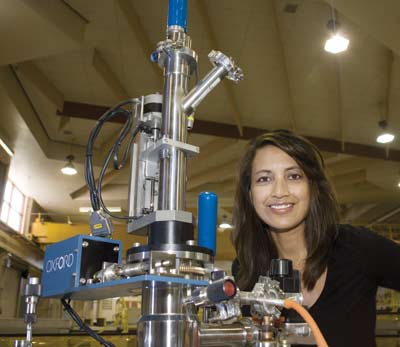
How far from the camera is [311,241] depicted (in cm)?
102

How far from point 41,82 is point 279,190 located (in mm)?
3707

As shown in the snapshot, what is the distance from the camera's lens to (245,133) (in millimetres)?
4789

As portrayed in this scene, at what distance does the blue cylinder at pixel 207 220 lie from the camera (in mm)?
649

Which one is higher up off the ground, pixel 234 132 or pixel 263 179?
pixel 234 132

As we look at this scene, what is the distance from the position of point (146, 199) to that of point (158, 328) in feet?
0.64

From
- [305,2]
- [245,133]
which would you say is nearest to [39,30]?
[305,2]

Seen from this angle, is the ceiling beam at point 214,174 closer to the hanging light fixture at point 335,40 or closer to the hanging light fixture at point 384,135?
the hanging light fixture at point 384,135

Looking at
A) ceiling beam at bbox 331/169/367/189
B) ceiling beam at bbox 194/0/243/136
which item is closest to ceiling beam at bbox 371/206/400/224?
ceiling beam at bbox 331/169/367/189

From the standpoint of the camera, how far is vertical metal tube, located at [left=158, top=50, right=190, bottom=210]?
1.96 feet

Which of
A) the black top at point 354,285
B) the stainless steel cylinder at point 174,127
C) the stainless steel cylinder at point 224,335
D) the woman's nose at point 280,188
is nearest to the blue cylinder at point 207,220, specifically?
the stainless steel cylinder at point 174,127

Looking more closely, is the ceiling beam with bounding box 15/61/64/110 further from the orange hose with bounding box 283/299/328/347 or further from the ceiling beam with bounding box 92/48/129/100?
the orange hose with bounding box 283/299/328/347

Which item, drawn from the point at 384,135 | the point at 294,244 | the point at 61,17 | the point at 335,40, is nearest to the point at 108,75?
the point at 61,17

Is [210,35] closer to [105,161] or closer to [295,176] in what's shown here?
[295,176]

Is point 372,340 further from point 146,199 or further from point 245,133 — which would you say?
point 245,133
